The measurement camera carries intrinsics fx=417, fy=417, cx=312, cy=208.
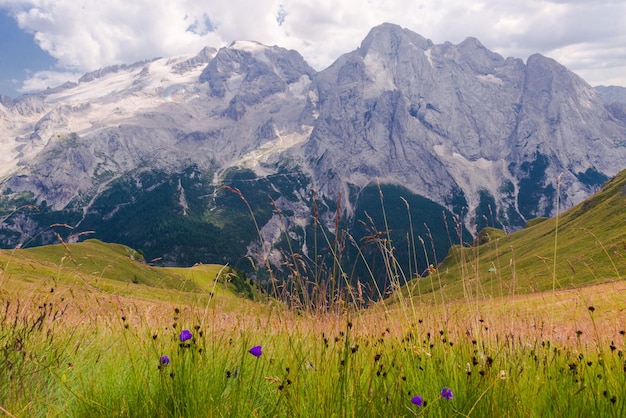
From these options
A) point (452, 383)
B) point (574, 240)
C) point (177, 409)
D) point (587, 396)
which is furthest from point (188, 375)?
point (574, 240)

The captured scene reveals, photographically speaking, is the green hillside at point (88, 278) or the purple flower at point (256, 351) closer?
the purple flower at point (256, 351)

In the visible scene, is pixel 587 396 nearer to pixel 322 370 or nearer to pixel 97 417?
pixel 322 370

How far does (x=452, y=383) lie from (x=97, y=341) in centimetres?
526

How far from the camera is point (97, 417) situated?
3443 mm

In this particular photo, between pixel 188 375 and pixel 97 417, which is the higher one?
pixel 188 375

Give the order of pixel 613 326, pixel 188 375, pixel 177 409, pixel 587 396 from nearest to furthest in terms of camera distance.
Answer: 1. pixel 177 409
2. pixel 188 375
3. pixel 587 396
4. pixel 613 326

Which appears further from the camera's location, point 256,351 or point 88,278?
point 88,278

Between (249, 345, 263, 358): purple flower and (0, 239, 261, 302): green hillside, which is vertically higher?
(0, 239, 261, 302): green hillside

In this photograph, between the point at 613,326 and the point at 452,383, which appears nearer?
the point at 452,383

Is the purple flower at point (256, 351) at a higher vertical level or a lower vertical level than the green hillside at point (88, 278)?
lower

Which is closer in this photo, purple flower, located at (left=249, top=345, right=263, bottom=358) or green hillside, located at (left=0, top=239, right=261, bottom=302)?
purple flower, located at (left=249, top=345, right=263, bottom=358)

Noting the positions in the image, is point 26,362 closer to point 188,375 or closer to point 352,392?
point 188,375

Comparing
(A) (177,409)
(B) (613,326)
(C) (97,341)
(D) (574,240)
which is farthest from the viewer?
(D) (574,240)

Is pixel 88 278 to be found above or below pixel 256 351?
above
